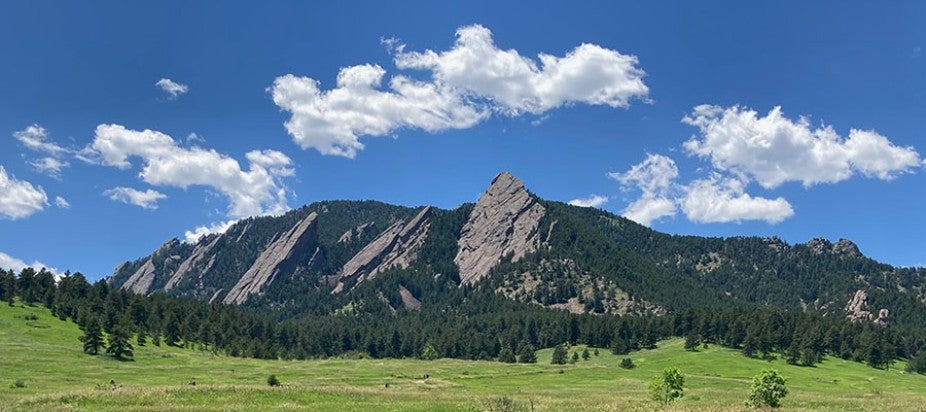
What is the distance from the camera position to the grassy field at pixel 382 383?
2309 inches

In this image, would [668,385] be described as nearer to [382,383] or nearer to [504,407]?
[504,407]

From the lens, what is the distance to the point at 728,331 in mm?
196250

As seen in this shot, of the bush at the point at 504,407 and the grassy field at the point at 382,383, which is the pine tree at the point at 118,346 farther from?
the bush at the point at 504,407

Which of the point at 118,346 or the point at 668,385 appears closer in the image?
the point at 668,385

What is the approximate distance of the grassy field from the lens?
192 ft

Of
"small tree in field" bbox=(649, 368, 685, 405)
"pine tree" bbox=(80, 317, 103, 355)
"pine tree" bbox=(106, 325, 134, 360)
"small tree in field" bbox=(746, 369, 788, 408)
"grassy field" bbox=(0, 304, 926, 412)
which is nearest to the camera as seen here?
"grassy field" bbox=(0, 304, 926, 412)

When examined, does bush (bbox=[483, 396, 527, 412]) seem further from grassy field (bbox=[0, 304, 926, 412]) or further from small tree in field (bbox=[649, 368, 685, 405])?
small tree in field (bbox=[649, 368, 685, 405])

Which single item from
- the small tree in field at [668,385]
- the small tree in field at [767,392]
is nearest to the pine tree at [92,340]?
the small tree in field at [668,385]

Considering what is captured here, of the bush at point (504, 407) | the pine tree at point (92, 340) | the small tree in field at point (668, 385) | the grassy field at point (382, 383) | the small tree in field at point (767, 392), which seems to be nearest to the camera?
the bush at point (504, 407)

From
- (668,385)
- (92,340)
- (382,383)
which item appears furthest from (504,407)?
(92,340)

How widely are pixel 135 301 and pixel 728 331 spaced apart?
572 ft

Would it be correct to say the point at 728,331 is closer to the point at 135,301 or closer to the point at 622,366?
the point at 622,366

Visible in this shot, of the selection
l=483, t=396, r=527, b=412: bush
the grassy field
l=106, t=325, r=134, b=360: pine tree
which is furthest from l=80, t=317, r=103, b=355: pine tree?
l=483, t=396, r=527, b=412: bush

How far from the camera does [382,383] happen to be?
319 ft
